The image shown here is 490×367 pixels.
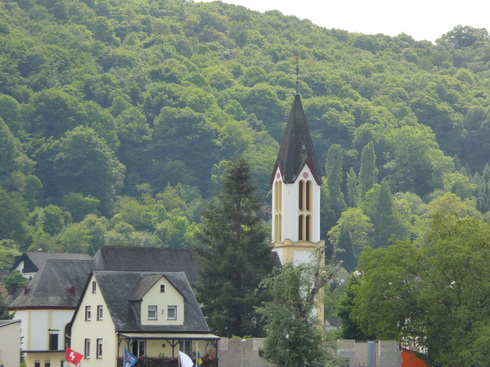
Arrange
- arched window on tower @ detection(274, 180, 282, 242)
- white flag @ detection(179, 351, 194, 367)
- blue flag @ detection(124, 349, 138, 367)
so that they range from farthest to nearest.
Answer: arched window on tower @ detection(274, 180, 282, 242)
blue flag @ detection(124, 349, 138, 367)
white flag @ detection(179, 351, 194, 367)

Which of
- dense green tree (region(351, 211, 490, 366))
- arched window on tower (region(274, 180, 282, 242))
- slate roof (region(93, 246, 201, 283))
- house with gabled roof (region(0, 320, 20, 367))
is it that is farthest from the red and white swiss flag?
arched window on tower (region(274, 180, 282, 242))

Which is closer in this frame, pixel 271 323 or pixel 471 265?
pixel 271 323

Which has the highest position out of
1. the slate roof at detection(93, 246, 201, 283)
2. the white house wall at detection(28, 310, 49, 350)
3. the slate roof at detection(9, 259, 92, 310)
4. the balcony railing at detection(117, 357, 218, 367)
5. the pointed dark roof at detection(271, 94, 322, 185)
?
the pointed dark roof at detection(271, 94, 322, 185)

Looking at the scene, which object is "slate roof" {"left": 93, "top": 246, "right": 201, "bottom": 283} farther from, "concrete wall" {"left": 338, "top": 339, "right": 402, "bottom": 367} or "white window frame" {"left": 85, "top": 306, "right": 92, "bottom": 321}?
"concrete wall" {"left": 338, "top": 339, "right": 402, "bottom": 367}

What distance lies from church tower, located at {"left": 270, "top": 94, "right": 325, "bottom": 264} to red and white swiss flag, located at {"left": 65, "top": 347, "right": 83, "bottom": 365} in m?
32.5

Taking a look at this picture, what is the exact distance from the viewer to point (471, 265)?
92.8 m

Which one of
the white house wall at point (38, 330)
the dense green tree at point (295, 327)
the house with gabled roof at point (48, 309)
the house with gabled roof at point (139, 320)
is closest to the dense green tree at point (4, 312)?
the house with gabled roof at point (48, 309)

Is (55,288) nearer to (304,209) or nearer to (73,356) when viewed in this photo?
(73,356)

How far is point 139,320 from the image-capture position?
8569cm

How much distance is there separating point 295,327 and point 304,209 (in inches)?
1530

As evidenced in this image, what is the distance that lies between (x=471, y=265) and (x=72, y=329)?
74.6 ft

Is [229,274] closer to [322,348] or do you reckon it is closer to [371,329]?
[371,329]

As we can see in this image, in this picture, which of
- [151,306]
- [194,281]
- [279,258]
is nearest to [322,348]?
[151,306]

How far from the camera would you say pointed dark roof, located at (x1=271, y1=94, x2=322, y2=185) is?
397 ft
